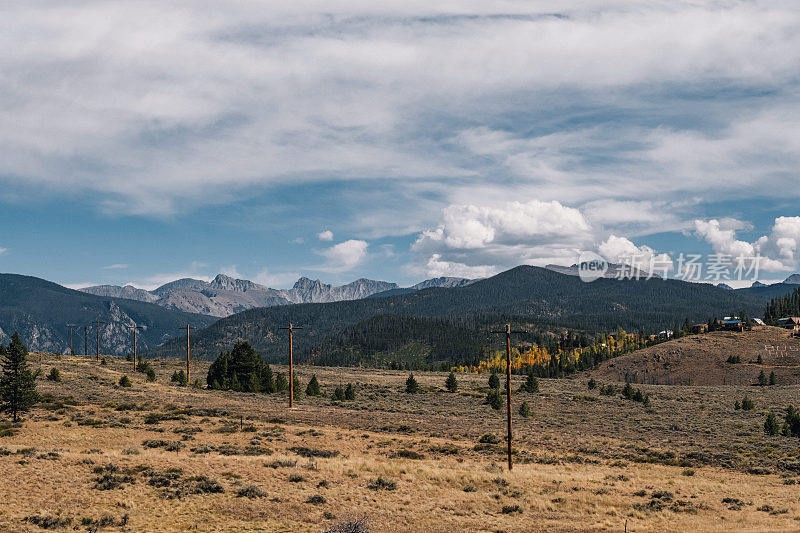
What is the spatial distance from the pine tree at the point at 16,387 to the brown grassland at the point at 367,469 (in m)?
1.47

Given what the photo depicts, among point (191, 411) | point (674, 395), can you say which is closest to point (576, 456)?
point (191, 411)

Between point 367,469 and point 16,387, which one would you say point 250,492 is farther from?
point 16,387

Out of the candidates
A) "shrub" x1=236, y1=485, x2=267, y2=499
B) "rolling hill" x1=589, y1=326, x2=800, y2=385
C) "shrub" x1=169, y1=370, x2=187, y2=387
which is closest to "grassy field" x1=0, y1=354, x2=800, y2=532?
"shrub" x1=236, y1=485, x2=267, y2=499

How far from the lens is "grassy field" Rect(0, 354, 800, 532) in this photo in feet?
76.8

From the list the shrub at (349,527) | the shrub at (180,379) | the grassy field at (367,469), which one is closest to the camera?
the shrub at (349,527)

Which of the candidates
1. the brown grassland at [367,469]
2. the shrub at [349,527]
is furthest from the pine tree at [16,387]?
the shrub at [349,527]

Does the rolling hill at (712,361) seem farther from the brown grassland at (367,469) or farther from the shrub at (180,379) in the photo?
the shrub at (180,379)

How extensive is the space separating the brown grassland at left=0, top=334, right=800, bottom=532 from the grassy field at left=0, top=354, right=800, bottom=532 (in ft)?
0.41

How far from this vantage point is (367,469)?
3150 centimetres

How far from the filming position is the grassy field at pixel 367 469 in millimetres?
23406

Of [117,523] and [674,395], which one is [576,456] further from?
[674,395]

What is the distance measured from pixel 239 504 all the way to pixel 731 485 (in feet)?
91.4

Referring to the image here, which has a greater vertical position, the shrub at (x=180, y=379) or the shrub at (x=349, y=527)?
the shrub at (x=349, y=527)

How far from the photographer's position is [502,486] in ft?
97.0
